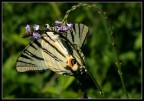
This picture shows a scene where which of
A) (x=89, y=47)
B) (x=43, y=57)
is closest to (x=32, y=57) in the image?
(x=43, y=57)

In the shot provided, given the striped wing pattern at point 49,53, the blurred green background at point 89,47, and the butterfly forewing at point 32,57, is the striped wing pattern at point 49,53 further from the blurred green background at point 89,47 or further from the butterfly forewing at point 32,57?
the blurred green background at point 89,47

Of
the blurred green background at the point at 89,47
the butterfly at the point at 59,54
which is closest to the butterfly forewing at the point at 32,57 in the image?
the butterfly at the point at 59,54

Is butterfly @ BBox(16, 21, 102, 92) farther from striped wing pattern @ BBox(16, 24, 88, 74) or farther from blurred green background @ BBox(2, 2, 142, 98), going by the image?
blurred green background @ BBox(2, 2, 142, 98)

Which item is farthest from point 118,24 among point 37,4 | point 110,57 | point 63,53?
point 63,53

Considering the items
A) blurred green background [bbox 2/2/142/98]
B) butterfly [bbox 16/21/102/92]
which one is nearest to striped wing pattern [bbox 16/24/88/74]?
butterfly [bbox 16/21/102/92]

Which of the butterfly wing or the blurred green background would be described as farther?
the blurred green background

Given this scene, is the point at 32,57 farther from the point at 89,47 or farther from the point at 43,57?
the point at 89,47

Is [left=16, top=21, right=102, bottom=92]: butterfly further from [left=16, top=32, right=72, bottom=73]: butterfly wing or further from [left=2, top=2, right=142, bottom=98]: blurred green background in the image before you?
[left=2, top=2, right=142, bottom=98]: blurred green background

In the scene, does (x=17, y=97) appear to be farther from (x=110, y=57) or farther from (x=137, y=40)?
→ (x=137, y=40)
